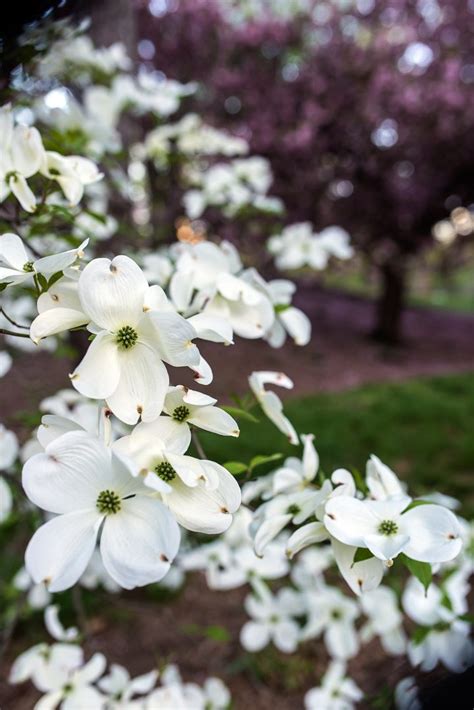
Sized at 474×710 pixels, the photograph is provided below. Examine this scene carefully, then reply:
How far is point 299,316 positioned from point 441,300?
1159 centimetres

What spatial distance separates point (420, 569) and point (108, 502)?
0.26 m

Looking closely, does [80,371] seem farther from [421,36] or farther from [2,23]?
[421,36]

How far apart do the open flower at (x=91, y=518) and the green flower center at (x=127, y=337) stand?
81 mm

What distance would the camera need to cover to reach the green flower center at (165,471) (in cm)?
45

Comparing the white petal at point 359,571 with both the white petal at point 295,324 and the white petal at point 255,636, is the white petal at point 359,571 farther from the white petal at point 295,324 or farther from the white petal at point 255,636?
the white petal at point 255,636

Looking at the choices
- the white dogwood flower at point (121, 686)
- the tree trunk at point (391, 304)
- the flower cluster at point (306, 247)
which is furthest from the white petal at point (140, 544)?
the tree trunk at point (391, 304)

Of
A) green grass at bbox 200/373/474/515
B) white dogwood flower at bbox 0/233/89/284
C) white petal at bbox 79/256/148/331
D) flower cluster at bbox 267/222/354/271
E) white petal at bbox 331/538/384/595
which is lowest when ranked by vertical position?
green grass at bbox 200/373/474/515

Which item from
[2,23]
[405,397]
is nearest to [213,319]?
[2,23]

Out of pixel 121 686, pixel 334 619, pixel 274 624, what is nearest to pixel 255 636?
pixel 274 624

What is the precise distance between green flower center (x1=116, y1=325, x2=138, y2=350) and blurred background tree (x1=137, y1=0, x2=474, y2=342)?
4227 mm

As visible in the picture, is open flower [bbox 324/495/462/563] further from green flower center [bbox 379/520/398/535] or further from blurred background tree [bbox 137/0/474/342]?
blurred background tree [bbox 137/0/474/342]

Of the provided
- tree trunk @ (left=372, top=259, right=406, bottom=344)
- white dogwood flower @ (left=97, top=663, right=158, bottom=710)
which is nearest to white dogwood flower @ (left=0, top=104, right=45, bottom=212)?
white dogwood flower @ (left=97, top=663, right=158, bottom=710)

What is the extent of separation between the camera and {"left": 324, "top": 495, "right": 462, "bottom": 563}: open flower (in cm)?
49

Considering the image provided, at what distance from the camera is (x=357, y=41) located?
4.93 meters
